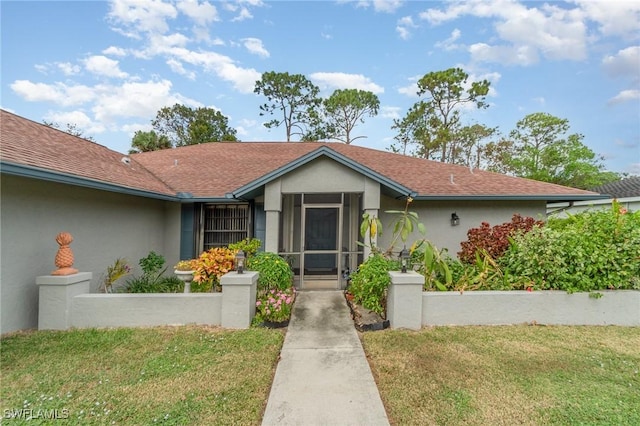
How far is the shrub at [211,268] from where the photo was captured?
18.9ft

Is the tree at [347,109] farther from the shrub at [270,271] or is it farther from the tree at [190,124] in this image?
the shrub at [270,271]

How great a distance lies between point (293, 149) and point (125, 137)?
15816mm

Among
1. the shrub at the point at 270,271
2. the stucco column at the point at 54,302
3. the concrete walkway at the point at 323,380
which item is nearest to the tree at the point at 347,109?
the shrub at the point at 270,271

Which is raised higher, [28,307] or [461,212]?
[461,212]

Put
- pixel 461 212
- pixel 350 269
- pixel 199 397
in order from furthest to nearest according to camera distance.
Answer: pixel 461 212, pixel 350 269, pixel 199 397

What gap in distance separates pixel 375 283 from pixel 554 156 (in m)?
25.7

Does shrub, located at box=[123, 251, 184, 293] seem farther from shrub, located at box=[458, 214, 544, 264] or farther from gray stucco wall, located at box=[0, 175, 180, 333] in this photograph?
shrub, located at box=[458, 214, 544, 264]

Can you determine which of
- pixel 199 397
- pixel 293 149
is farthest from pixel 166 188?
pixel 199 397

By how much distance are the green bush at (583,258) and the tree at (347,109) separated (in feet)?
66.1

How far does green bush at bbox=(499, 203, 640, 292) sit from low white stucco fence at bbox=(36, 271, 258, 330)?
5.54 metres

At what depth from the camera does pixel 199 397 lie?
124 inches

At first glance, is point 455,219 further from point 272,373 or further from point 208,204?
point 208,204

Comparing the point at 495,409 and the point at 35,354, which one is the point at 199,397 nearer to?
the point at 35,354

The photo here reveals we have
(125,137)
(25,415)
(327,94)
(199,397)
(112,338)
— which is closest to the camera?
(25,415)
